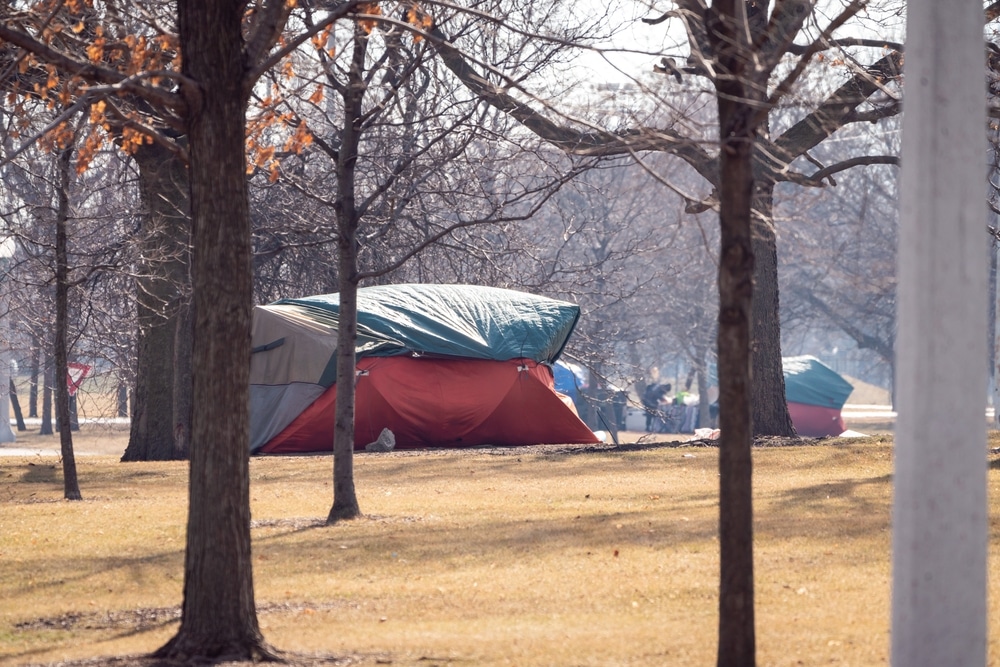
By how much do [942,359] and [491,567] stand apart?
15.3 feet

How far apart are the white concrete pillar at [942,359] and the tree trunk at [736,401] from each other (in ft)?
2.11

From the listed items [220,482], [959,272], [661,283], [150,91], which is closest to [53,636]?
[220,482]

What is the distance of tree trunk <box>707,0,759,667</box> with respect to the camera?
512 cm

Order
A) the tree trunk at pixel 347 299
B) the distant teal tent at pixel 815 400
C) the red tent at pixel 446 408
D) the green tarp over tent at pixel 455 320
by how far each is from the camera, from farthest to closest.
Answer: the distant teal tent at pixel 815 400, the green tarp over tent at pixel 455 320, the red tent at pixel 446 408, the tree trunk at pixel 347 299

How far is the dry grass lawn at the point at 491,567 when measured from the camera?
20.9 feet

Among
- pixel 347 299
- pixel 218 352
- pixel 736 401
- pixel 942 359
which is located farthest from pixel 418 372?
pixel 942 359

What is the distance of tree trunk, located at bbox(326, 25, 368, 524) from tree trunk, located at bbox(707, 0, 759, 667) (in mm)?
6234

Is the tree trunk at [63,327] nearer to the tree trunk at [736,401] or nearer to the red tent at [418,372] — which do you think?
the red tent at [418,372]

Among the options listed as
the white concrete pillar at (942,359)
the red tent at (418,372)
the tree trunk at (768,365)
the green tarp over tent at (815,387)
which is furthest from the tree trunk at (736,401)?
the green tarp over tent at (815,387)

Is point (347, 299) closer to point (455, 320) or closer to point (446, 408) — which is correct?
point (446, 408)

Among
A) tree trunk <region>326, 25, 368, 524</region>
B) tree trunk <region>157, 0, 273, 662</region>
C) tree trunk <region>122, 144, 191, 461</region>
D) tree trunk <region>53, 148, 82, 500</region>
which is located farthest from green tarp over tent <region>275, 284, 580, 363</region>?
tree trunk <region>157, 0, 273, 662</region>

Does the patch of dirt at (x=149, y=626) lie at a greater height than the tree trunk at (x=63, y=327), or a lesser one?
lesser

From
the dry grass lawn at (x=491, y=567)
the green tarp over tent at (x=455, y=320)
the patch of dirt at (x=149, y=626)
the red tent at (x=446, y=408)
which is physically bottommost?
the patch of dirt at (x=149, y=626)

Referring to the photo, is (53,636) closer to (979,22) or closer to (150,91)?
(150,91)
